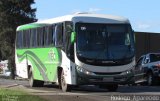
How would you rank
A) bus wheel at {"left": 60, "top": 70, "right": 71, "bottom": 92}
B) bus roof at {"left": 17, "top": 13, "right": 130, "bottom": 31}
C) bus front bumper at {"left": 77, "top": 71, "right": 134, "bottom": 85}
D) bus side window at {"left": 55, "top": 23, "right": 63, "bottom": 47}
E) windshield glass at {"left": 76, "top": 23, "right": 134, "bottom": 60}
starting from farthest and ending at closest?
1. bus side window at {"left": 55, "top": 23, "right": 63, "bottom": 47}
2. bus wheel at {"left": 60, "top": 70, "right": 71, "bottom": 92}
3. bus roof at {"left": 17, "top": 13, "right": 130, "bottom": 31}
4. windshield glass at {"left": 76, "top": 23, "right": 134, "bottom": 60}
5. bus front bumper at {"left": 77, "top": 71, "right": 134, "bottom": 85}

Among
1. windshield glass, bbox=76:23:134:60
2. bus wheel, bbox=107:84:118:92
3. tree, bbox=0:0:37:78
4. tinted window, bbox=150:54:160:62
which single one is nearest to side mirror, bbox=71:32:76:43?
windshield glass, bbox=76:23:134:60

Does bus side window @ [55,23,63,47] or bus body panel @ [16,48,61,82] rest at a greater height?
bus side window @ [55,23,63,47]

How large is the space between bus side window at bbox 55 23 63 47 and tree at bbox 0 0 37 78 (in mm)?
43022

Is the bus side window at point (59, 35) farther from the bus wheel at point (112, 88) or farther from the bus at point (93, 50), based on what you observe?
the bus wheel at point (112, 88)

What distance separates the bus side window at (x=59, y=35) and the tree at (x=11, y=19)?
1694 inches

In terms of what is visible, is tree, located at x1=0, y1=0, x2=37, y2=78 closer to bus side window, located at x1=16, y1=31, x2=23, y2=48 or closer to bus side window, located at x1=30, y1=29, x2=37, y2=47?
bus side window, located at x1=16, y1=31, x2=23, y2=48

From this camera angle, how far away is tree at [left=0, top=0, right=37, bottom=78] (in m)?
66.4

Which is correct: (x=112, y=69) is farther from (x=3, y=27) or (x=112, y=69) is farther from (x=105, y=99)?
(x=3, y=27)

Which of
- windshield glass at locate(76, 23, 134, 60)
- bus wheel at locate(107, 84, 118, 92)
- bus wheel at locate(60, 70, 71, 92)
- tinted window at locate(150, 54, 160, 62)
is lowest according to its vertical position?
bus wheel at locate(107, 84, 118, 92)

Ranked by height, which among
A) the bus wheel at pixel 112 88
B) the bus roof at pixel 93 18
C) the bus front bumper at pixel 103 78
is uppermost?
the bus roof at pixel 93 18

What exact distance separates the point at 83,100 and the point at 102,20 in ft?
19.3

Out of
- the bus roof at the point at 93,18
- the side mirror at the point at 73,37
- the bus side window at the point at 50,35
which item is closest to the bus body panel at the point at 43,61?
the bus side window at the point at 50,35

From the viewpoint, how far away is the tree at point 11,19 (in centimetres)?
6644

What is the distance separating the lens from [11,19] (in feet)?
219
